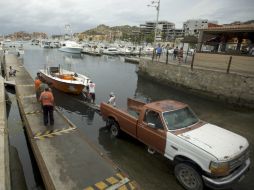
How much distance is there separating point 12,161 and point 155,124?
590cm

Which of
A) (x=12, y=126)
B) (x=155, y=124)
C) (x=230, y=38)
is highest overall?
(x=230, y=38)

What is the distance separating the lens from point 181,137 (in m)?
6.48

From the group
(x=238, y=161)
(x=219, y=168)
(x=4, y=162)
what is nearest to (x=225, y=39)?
(x=238, y=161)

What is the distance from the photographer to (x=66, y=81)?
17094mm

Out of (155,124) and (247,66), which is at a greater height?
(247,66)

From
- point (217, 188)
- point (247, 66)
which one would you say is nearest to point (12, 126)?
point (217, 188)

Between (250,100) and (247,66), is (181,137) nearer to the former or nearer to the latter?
(250,100)

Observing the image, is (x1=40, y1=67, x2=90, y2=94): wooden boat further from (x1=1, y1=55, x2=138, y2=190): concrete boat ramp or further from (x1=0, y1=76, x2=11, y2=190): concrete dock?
(x1=0, y1=76, x2=11, y2=190): concrete dock

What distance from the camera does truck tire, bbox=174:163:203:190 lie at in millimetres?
6043

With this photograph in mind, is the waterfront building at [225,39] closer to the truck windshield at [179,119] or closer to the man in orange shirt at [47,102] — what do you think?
the truck windshield at [179,119]

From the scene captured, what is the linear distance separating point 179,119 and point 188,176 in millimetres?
1896

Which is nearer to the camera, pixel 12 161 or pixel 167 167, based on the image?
pixel 167 167

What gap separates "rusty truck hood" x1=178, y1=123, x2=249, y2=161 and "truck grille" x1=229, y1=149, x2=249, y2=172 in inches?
5.7

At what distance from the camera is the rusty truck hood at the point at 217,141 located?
5.79m
